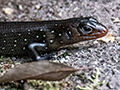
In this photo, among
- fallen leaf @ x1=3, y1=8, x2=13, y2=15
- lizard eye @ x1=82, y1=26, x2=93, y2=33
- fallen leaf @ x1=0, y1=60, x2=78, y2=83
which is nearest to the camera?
fallen leaf @ x1=0, y1=60, x2=78, y2=83

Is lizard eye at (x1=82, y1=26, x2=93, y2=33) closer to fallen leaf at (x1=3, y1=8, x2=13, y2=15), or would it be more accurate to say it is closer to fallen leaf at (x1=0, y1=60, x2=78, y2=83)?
fallen leaf at (x1=0, y1=60, x2=78, y2=83)

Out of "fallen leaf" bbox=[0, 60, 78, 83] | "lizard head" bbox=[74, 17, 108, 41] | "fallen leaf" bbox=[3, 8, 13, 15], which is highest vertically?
"fallen leaf" bbox=[3, 8, 13, 15]

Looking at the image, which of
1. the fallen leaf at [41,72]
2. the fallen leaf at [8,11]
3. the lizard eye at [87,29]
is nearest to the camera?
the fallen leaf at [41,72]

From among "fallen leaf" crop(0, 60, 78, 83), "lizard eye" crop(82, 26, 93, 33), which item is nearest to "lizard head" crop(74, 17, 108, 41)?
"lizard eye" crop(82, 26, 93, 33)

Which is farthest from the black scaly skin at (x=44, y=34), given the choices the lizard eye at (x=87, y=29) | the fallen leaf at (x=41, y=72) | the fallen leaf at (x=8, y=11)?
the fallen leaf at (x=8, y=11)

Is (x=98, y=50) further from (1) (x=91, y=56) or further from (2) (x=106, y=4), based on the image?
(2) (x=106, y=4)

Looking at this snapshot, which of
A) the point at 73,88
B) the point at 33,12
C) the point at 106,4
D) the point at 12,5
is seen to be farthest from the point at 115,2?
the point at 73,88

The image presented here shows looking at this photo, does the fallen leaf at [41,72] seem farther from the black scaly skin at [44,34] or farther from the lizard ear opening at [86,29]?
the lizard ear opening at [86,29]

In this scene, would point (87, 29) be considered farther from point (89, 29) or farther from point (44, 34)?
point (44, 34)
